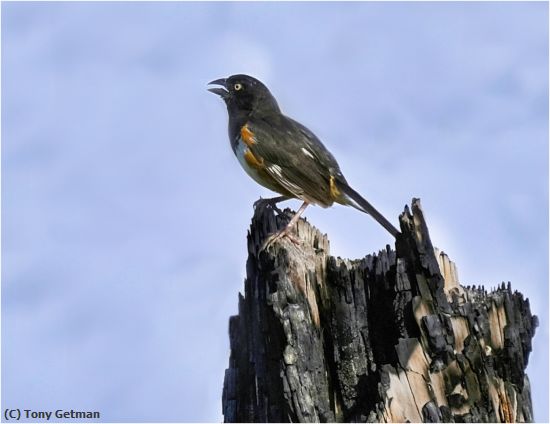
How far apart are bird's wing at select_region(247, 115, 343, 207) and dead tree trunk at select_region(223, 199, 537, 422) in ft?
6.50

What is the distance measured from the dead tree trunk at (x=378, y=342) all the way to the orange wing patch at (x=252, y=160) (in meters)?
2.25

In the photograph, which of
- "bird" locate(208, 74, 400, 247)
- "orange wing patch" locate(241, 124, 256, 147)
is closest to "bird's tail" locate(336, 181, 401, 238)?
"bird" locate(208, 74, 400, 247)

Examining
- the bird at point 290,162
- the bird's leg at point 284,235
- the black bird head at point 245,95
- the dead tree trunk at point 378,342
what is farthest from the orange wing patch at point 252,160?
the dead tree trunk at point 378,342

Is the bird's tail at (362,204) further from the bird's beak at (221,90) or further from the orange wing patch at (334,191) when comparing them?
the bird's beak at (221,90)

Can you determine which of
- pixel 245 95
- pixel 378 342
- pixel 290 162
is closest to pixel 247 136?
pixel 290 162

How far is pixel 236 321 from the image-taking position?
6.90 m

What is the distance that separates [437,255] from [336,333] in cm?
100

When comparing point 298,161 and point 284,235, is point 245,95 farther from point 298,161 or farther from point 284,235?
point 284,235

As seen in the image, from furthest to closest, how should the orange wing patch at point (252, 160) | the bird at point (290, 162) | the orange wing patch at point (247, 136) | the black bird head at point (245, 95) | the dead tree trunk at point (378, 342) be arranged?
the black bird head at point (245, 95) → the orange wing patch at point (247, 136) → the orange wing patch at point (252, 160) → the bird at point (290, 162) → the dead tree trunk at point (378, 342)

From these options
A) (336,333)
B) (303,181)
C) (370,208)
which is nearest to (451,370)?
(336,333)

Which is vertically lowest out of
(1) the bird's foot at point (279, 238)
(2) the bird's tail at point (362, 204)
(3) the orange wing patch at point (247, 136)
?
(1) the bird's foot at point (279, 238)

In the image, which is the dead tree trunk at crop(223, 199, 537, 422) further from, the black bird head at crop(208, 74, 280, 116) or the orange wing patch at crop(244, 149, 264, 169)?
the black bird head at crop(208, 74, 280, 116)

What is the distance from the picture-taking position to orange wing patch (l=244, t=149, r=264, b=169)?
9203mm

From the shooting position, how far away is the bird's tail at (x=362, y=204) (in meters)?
7.93
